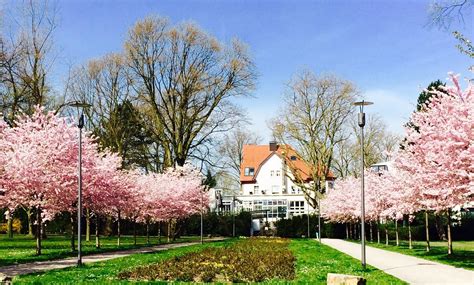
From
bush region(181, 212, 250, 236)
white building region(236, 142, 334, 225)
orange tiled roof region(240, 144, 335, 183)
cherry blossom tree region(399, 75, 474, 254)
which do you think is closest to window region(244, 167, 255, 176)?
white building region(236, 142, 334, 225)

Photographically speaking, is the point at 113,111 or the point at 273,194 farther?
the point at 273,194

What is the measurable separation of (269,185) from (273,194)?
2.03 metres

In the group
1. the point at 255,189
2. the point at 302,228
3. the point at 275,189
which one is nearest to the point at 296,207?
the point at 275,189

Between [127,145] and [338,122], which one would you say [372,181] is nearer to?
[338,122]

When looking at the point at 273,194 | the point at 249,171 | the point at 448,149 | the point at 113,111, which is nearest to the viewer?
the point at 448,149

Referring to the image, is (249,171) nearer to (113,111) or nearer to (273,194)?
(273,194)

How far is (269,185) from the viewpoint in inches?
3105

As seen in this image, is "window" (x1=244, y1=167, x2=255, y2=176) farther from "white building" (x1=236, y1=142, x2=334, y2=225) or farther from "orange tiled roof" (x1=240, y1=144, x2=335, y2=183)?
"orange tiled roof" (x1=240, y1=144, x2=335, y2=183)

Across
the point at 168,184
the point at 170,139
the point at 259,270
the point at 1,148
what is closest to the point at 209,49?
the point at 170,139

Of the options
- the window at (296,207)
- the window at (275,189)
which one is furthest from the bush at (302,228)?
the window at (275,189)

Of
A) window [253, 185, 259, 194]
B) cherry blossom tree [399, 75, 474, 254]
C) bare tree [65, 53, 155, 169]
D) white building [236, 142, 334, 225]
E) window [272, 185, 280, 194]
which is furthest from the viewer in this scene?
window [253, 185, 259, 194]

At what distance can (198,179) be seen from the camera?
160 feet

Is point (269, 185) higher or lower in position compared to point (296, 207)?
higher

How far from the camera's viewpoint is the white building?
75688 millimetres
